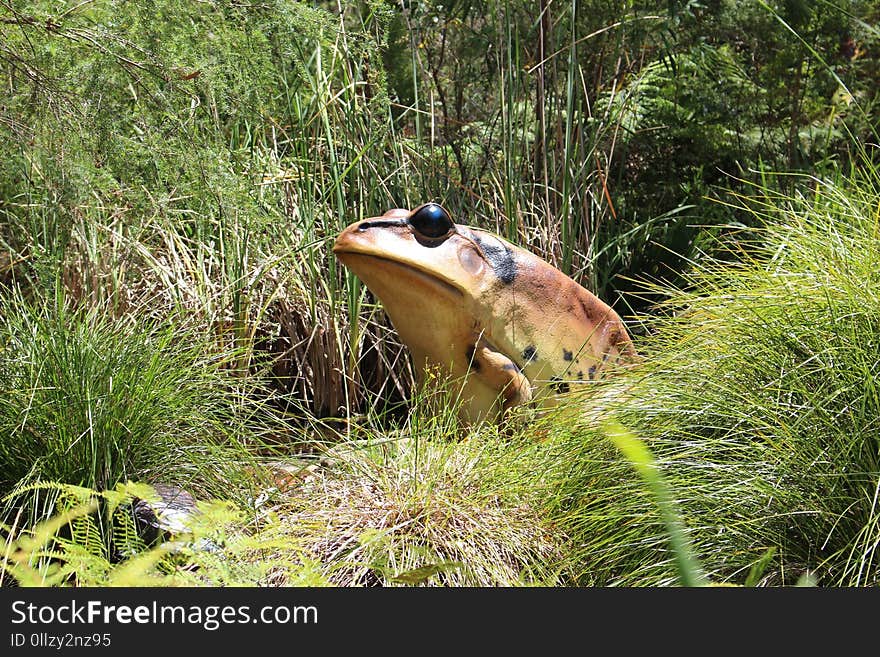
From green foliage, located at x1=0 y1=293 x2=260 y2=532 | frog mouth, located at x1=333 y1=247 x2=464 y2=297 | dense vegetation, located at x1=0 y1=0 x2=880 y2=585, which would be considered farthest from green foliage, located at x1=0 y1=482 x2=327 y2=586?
frog mouth, located at x1=333 y1=247 x2=464 y2=297

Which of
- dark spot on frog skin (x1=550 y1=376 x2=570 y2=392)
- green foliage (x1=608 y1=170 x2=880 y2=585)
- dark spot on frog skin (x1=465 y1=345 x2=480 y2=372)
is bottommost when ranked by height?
dark spot on frog skin (x1=550 y1=376 x2=570 y2=392)

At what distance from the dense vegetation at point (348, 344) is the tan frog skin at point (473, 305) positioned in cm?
23

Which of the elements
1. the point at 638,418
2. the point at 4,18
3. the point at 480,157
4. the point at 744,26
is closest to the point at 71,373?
the point at 4,18

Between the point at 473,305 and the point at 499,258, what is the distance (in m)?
0.22

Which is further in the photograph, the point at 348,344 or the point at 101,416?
the point at 348,344

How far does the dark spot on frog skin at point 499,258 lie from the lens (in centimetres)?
386

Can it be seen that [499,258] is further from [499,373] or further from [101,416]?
[101,416]

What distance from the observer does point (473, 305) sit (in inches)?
150

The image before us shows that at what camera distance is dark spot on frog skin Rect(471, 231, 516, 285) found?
3855 mm

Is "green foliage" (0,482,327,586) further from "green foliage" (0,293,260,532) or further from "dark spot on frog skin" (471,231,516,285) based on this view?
"dark spot on frog skin" (471,231,516,285)

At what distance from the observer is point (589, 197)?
5.66 metres

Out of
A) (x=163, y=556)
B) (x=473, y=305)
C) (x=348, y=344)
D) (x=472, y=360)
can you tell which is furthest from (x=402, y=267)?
(x=163, y=556)

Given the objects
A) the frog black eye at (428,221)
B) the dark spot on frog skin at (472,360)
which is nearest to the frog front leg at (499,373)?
the dark spot on frog skin at (472,360)

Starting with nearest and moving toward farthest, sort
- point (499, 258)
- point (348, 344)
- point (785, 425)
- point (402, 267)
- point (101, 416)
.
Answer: point (785, 425)
point (101, 416)
point (402, 267)
point (499, 258)
point (348, 344)
